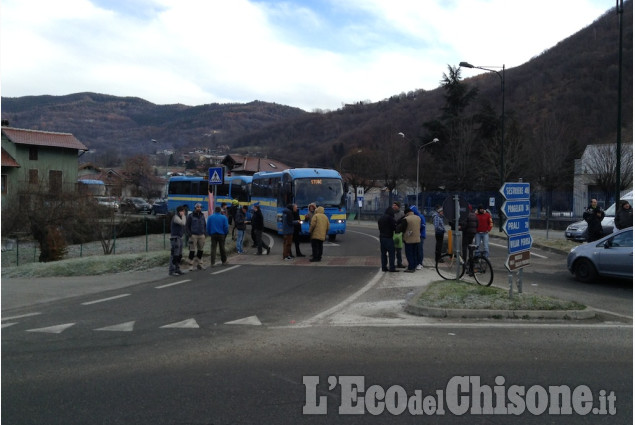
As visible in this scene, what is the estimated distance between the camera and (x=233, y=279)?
47.5 ft

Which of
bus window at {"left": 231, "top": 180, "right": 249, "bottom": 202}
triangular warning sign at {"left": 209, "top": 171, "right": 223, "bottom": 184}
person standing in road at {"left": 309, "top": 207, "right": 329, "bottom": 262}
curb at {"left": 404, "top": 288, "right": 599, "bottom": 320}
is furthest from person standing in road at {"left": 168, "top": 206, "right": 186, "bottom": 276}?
bus window at {"left": 231, "top": 180, "right": 249, "bottom": 202}

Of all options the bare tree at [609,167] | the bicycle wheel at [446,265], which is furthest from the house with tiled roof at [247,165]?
the bicycle wheel at [446,265]

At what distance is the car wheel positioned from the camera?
13680 mm

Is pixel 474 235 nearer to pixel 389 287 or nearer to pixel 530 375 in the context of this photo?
pixel 389 287

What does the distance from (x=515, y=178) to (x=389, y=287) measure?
46.2m

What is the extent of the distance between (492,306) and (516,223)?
1.61 m

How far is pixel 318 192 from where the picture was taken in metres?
25.8

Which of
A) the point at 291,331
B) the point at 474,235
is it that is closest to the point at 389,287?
the point at 474,235

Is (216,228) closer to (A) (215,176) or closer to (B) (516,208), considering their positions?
(A) (215,176)

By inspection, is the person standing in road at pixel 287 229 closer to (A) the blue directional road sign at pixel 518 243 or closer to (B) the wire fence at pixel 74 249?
(A) the blue directional road sign at pixel 518 243

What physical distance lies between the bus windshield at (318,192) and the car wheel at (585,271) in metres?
13.0

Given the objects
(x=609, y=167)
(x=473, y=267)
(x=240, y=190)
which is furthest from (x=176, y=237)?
(x=609, y=167)

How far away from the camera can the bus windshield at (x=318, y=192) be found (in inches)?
1011

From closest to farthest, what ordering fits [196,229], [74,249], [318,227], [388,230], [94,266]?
[388,230]
[196,229]
[94,266]
[318,227]
[74,249]
